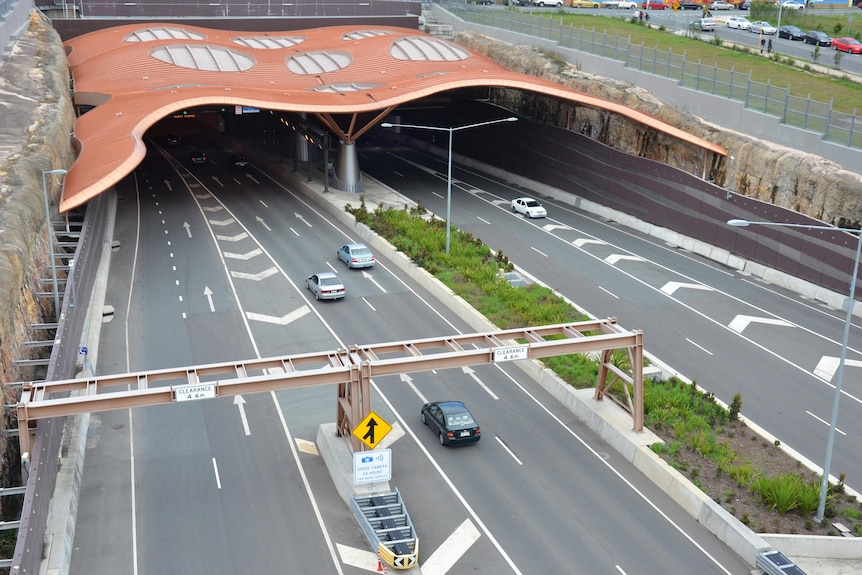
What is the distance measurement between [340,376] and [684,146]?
3889 cm

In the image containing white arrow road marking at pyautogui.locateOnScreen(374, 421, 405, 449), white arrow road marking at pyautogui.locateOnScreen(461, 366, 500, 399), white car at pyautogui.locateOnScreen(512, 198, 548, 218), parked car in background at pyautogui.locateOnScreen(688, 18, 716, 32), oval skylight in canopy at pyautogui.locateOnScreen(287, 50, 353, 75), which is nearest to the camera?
white arrow road marking at pyautogui.locateOnScreen(374, 421, 405, 449)

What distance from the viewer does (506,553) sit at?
26.5 m

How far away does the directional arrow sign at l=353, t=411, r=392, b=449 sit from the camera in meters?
27.8

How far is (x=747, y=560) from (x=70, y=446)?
22.3m

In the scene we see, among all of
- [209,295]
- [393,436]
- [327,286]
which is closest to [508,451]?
[393,436]

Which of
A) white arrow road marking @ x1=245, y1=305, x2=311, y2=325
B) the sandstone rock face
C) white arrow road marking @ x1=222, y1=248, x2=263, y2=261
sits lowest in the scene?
white arrow road marking @ x1=245, y1=305, x2=311, y2=325

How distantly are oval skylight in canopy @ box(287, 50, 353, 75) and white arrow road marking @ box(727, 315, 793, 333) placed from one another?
44.4m

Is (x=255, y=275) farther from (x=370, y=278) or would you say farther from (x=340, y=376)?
(x=340, y=376)

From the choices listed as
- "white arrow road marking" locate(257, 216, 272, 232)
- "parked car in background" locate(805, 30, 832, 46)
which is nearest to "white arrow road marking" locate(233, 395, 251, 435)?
"white arrow road marking" locate(257, 216, 272, 232)

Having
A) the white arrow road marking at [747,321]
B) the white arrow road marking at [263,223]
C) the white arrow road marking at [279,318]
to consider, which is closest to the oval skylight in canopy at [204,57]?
the white arrow road marking at [263,223]

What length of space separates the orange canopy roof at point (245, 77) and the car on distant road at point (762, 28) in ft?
82.0

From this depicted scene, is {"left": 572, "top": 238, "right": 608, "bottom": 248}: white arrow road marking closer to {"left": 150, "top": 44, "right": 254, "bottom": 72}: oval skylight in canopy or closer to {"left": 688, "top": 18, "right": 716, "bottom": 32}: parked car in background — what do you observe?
{"left": 150, "top": 44, "right": 254, "bottom": 72}: oval skylight in canopy

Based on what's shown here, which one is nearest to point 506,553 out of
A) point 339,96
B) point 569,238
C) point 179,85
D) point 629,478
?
point 629,478

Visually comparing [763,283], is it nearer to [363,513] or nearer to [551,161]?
[551,161]
